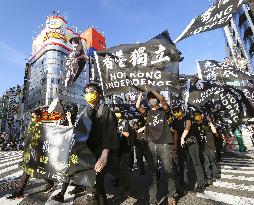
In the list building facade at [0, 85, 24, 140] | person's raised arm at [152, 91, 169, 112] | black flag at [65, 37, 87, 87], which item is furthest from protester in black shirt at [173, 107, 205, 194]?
building facade at [0, 85, 24, 140]

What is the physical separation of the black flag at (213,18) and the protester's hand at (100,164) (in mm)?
3096

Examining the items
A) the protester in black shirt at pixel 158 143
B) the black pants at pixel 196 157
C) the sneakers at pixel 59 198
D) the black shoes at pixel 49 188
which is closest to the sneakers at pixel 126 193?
the protester in black shirt at pixel 158 143

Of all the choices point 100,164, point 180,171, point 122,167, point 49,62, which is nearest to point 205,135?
point 180,171

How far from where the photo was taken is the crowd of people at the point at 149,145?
134 inches

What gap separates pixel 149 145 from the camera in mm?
5125

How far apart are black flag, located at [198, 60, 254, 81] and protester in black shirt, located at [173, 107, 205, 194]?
2.53 meters

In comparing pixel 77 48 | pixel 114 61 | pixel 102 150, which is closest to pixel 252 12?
pixel 77 48

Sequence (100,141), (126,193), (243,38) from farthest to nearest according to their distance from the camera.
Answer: (243,38), (126,193), (100,141)

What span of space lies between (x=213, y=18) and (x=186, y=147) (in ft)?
9.98

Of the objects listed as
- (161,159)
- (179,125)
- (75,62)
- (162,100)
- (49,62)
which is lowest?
(161,159)

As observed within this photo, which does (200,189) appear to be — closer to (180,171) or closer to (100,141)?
(180,171)

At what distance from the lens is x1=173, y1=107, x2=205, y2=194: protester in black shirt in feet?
20.8

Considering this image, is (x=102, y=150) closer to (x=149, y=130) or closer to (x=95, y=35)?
(x=149, y=130)

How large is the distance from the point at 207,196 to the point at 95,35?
96.3m
